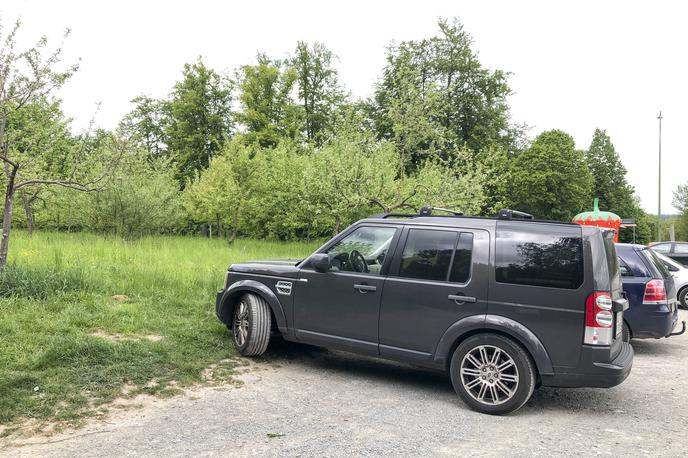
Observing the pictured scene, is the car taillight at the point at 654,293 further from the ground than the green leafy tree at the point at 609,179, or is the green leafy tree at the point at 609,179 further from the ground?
the green leafy tree at the point at 609,179

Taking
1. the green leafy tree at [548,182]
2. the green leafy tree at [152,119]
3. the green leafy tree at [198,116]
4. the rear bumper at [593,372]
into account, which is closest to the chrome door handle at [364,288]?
the rear bumper at [593,372]

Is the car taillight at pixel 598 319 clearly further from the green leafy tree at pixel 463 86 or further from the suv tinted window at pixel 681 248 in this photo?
the green leafy tree at pixel 463 86

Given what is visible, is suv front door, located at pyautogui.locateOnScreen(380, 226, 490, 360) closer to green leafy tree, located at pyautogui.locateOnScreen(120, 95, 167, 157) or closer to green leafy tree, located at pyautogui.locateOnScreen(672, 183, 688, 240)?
green leafy tree, located at pyautogui.locateOnScreen(120, 95, 167, 157)

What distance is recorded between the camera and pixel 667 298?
7.54 metres

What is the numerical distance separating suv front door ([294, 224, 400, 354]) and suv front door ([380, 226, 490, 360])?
156 millimetres

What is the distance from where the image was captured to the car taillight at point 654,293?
748 centimetres

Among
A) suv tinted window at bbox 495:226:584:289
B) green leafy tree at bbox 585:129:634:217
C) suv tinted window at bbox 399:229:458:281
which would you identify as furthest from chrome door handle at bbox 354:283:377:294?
green leafy tree at bbox 585:129:634:217

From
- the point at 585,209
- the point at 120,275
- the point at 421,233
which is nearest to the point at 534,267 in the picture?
the point at 421,233

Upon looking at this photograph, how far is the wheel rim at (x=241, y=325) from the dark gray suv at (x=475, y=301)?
0.27 m

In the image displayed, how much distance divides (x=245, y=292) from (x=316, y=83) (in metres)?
38.2

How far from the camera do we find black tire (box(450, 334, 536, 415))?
→ 478cm

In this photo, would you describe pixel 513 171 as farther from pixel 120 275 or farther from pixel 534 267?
pixel 534 267

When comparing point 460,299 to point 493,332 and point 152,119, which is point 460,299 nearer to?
point 493,332

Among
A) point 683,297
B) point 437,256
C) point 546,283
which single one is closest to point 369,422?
point 437,256
